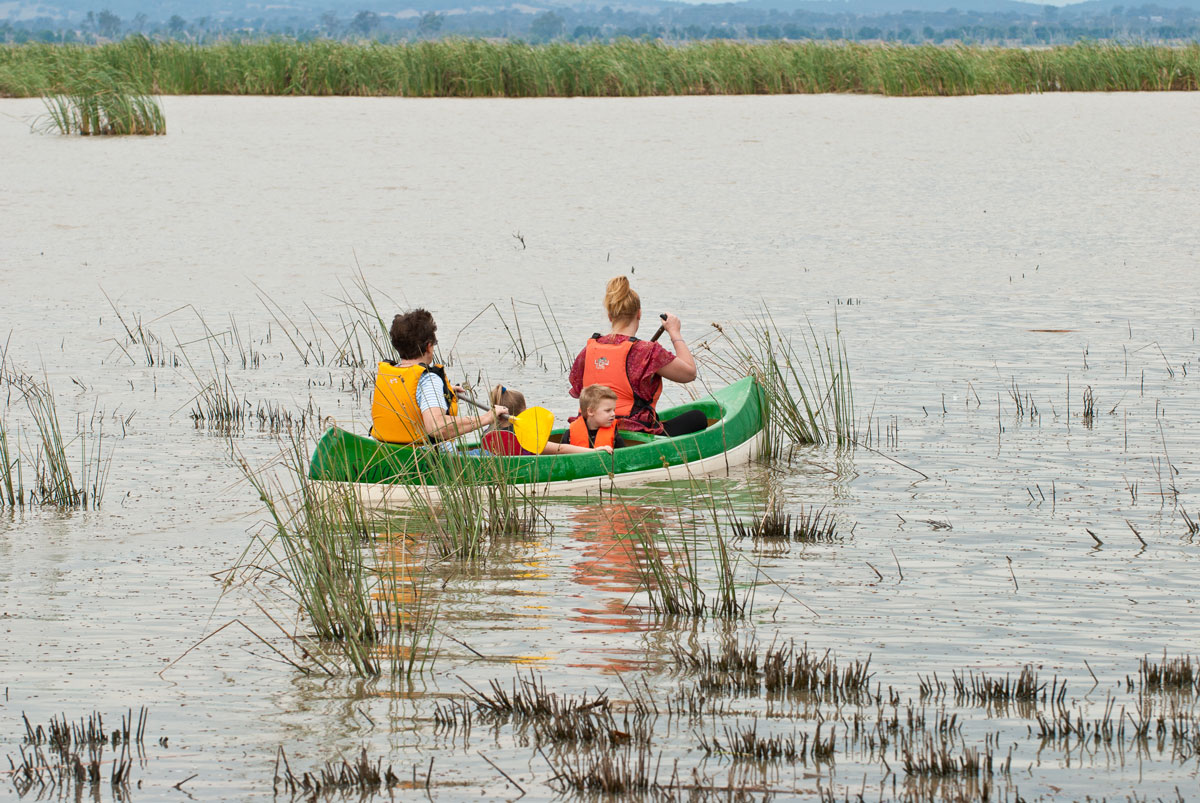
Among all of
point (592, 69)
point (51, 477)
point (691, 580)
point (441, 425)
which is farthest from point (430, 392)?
point (592, 69)

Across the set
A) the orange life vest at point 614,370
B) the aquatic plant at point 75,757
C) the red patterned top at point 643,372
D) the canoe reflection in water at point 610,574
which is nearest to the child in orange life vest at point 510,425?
the red patterned top at point 643,372

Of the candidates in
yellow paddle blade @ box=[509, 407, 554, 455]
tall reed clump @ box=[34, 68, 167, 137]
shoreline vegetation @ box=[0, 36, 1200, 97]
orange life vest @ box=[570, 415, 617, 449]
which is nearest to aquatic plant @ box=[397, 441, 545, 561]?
yellow paddle blade @ box=[509, 407, 554, 455]

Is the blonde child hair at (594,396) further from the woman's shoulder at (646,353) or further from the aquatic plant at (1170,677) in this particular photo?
the aquatic plant at (1170,677)

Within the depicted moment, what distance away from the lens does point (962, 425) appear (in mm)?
8953

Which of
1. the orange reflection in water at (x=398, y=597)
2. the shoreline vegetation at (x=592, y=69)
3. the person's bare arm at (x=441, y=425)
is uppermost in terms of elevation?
the shoreline vegetation at (x=592, y=69)

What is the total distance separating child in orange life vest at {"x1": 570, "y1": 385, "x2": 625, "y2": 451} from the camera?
795cm

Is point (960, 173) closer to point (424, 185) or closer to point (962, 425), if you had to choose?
point (424, 185)

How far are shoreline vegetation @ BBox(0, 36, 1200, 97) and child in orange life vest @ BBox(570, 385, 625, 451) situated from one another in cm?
2433

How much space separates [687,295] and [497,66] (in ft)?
60.2

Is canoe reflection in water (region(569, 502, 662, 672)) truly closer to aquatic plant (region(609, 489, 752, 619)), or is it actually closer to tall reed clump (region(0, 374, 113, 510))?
aquatic plant (region(609, 489, 752, 619))

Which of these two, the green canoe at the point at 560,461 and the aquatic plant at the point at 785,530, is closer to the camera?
the aquatic plant at the point at 785,530

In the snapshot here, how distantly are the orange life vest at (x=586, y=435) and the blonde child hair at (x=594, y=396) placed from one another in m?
0.07

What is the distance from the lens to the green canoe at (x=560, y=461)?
266 inches

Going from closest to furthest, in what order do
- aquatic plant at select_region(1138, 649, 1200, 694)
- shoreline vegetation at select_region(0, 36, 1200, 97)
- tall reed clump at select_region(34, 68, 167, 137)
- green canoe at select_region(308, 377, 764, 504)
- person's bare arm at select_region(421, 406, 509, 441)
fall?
aquatic plant at select_region(1138, 649, 1200, 694)
green canoe at select_region(308, 377, 764, 504)
person's bare arm at select_region(421, 406, 509, 441)
tall reed clump at select_region(34, 68, 167, 137)
shoreline vegetation at select_region(0, 36, 1200, 97)
